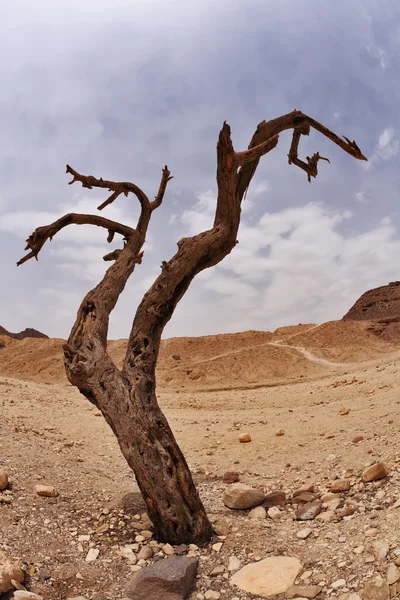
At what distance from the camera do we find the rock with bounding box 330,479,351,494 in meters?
5.43

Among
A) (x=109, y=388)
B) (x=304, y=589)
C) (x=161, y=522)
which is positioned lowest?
(x=304, y=589)

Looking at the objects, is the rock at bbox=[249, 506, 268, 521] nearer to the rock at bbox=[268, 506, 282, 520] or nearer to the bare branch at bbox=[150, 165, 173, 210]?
the rock at bbox=[268, 506, 282, 520]

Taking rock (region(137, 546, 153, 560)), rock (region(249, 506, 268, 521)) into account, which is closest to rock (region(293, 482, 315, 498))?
rock (region(249, 506, 268, 521))

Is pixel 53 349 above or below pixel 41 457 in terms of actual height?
above

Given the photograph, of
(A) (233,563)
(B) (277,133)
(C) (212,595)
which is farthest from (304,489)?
(B) (277,133)

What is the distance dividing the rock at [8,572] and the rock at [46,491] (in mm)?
1437

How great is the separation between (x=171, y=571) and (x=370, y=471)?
2.60 m

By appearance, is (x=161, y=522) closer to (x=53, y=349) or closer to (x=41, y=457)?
(x=41, y=457)

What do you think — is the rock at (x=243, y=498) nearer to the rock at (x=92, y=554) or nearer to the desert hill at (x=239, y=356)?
the rock at (x=92, y=554)

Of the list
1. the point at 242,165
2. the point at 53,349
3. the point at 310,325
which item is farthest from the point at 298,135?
the point at 310,325

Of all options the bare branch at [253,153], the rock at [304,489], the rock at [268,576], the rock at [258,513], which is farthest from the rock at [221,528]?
the bare branch at [253,153]

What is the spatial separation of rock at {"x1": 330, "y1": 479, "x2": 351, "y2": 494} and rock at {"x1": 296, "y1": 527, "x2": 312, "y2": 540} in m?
0.98

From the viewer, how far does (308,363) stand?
1102 inches

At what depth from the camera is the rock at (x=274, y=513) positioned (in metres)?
5.12
